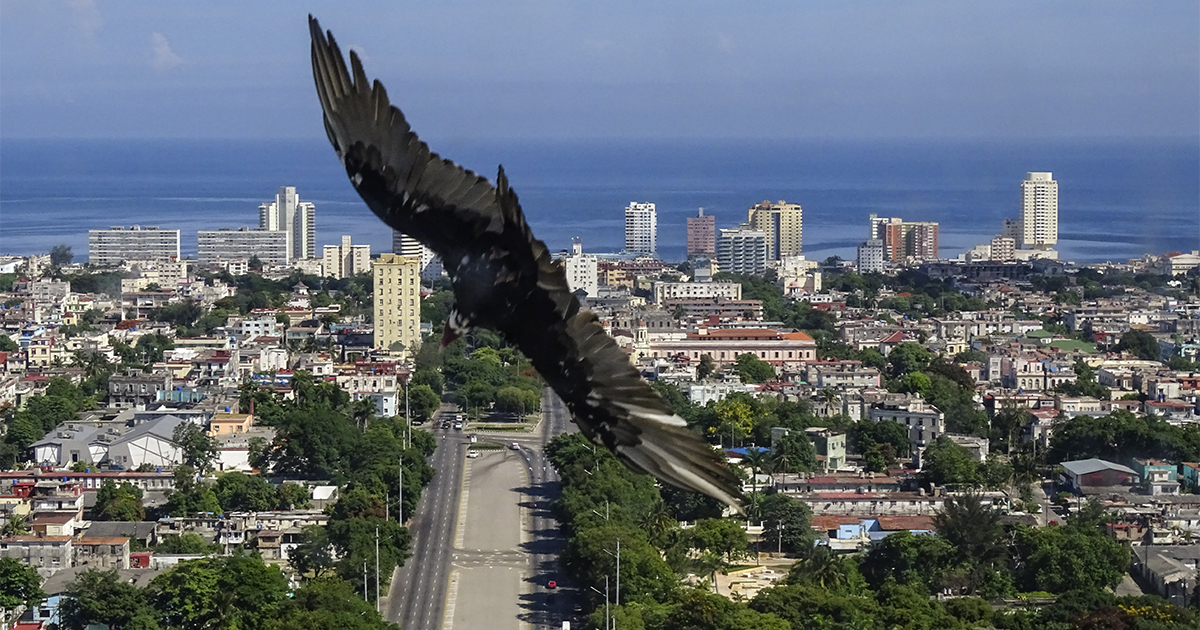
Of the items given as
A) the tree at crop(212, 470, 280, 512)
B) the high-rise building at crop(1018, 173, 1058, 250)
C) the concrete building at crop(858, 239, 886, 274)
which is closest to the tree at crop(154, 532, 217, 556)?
the tree at crop(212, 470, 280, 512)

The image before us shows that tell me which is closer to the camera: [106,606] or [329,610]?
[329,610]

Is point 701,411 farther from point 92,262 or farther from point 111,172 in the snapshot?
point 111,172

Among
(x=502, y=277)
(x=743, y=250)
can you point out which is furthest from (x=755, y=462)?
(x=743, y=250)

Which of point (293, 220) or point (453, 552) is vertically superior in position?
point (293, 220)

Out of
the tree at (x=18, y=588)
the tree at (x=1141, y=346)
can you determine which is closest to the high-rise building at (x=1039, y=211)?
the tree at (x=1141, y=346)

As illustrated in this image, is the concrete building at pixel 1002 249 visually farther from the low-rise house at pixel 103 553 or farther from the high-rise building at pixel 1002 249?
the low-rise house at pixel 103 553

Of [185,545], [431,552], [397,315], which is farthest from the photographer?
[397,315]

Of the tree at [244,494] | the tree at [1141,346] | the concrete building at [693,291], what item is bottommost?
the tree at [244,494]

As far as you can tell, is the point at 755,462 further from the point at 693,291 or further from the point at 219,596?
the point at 693,291

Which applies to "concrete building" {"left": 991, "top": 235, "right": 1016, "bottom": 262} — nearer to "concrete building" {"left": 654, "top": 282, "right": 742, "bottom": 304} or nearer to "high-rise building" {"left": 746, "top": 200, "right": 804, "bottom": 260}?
"high-rise building" {"left": 746, "top": 200, "right": 804, "bottom": 260}
